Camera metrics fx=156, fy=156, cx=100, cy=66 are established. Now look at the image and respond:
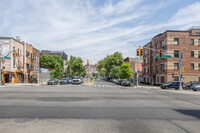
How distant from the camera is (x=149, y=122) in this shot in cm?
684

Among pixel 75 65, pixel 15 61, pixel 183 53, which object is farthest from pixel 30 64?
pixel 75 65

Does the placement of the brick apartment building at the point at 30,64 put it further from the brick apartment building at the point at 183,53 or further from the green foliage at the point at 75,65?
the green foliage at the point at 75,65

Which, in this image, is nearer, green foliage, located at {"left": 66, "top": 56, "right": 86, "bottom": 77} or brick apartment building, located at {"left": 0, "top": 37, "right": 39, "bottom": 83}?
brick apartment building, located at {"left": 0, "top": 37, "right": 39, "bottom": 83}

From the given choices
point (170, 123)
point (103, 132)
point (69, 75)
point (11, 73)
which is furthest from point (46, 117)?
point (69, 75)

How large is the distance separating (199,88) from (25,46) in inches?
1706

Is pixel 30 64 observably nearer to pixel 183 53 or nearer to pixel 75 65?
pixel 183 53

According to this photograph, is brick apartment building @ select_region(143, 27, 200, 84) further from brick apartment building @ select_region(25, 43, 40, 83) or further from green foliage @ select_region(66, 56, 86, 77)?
green foliage @ select_region(66, 56, 86, 77)

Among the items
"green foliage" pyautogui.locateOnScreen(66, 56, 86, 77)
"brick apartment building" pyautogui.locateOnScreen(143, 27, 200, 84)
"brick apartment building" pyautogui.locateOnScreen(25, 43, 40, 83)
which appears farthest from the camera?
"green foliage" pyautogui.locateOnScreen(66, 56, 86, 77)

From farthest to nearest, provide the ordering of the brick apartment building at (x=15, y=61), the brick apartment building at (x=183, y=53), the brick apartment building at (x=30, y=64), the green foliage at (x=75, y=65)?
1. the green foliage at (x=75, y=65)
2. the brick apartment building at (x=30, y=64)
3. the brick apartment building at (x=183, y=53)
4. the brick apartment building at (x=15, y=61)

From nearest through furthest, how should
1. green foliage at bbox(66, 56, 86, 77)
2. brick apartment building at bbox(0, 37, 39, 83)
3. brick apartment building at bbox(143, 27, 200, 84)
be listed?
brick apartment building at bbox(0, 37, 39, 83), brick apartment building at bbox(143, 27, 200, 84), green foliage at bbox(66, 56, 86, 77)

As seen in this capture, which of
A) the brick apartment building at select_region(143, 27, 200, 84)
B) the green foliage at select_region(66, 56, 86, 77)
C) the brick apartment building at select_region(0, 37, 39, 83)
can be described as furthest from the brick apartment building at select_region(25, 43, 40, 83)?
the green foliage at select_region(66, 56, 86, 77)

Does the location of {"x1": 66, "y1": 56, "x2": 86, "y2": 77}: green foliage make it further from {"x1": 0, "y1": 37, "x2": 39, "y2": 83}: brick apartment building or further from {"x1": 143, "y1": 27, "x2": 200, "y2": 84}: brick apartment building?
{"x1": 143, "y1": 27, "x2": 200, "y2": 84}: brick apartment building

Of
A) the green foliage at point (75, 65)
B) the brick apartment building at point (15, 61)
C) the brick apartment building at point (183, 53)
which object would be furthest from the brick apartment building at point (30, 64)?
the green foliage at point (75, 65)

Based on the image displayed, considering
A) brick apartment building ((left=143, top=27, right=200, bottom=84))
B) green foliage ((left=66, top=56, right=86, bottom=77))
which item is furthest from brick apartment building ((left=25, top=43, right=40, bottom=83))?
green foliage ((left=66, top=56, right=86, bottom=77))
